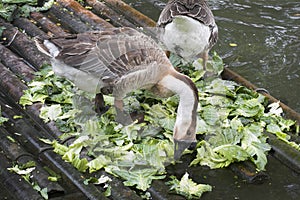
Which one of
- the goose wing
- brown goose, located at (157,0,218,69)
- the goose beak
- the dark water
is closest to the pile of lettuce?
the goose beak

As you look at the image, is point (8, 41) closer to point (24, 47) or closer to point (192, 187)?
point (24, 47)

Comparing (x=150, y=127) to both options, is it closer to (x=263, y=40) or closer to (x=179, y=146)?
(x=179, y=146)

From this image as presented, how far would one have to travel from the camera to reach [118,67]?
5910mm

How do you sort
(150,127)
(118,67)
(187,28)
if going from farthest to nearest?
(187,28)
(150,127)
(118,67)

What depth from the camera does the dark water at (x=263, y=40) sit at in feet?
26.5

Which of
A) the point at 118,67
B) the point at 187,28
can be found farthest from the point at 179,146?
the point at 187,28

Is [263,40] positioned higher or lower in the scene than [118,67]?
lower

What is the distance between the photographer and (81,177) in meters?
5.33

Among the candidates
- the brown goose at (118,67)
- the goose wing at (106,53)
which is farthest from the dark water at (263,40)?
the goose wing at (106,53)

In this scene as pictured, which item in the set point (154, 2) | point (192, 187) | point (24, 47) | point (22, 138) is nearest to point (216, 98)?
point (192, 187)

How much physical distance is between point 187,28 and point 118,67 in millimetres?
1248

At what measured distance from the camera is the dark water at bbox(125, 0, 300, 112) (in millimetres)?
8062

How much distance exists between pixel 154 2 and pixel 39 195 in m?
5.80

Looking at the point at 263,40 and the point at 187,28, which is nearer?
the point at 187,28
